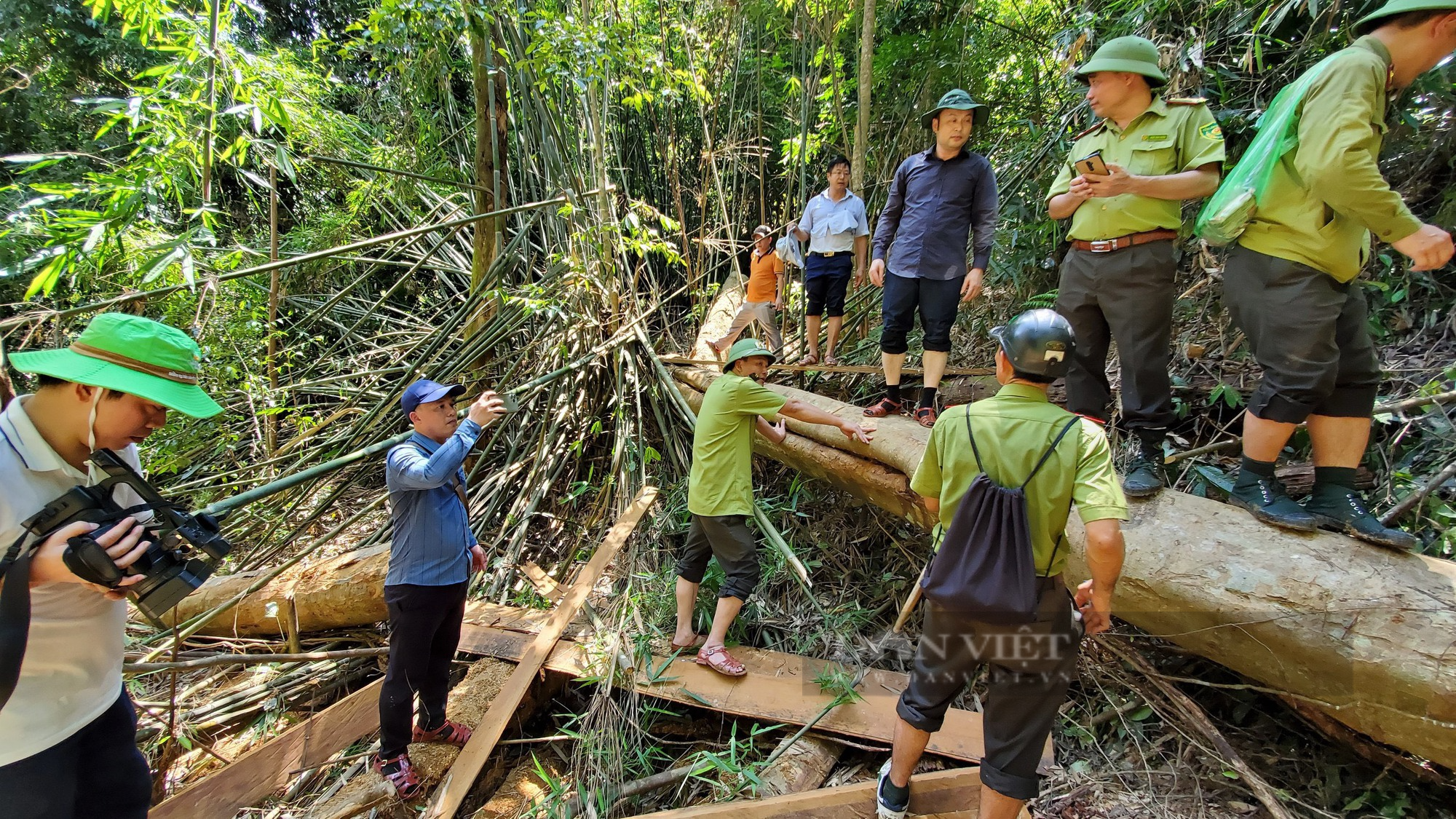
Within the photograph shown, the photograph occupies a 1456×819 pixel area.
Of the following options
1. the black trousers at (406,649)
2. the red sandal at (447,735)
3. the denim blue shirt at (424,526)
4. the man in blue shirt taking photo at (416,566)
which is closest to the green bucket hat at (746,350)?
the man in blue shirt taking photo at (416,566)

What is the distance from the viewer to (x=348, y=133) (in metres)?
5.43

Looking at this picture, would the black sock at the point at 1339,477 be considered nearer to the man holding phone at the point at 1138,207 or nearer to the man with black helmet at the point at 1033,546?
the man holding phone at the point at 1138,207

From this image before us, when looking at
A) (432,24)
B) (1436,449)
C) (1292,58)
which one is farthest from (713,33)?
(1436,449)

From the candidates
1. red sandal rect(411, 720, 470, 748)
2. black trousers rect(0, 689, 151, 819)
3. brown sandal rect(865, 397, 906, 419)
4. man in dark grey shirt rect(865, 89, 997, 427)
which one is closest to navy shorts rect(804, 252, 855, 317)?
man in dark grey shirt rect(865, 89, 997, 427)

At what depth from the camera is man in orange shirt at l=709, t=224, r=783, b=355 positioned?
482 cm

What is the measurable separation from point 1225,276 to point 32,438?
3.25 m

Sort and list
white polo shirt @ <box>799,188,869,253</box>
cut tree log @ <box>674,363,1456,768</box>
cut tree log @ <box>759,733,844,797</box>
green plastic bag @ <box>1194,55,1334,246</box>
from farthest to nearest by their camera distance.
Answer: white polo shirt @ <box>799,188,869,253</box> < cut tree log @ <box>759,733,844,797</box> < green plastic bag @ <box>1194,55,1334,246</box> < cut tree log @ <box>674,363,1456,768</box>

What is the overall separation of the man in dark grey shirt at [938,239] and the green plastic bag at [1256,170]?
1.12m

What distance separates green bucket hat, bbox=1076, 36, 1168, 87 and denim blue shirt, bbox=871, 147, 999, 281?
0.94 m

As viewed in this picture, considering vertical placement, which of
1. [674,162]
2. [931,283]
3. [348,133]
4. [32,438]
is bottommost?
[931,283]

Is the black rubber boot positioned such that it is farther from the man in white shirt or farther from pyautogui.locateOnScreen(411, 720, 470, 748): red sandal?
pyautogui.locateOnScreen(411, 720, 470, 748): red sandal

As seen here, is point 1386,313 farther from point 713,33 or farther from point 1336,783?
point 713,33

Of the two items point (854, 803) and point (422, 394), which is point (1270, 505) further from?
point (422, 394)

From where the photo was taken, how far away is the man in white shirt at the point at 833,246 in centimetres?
434
